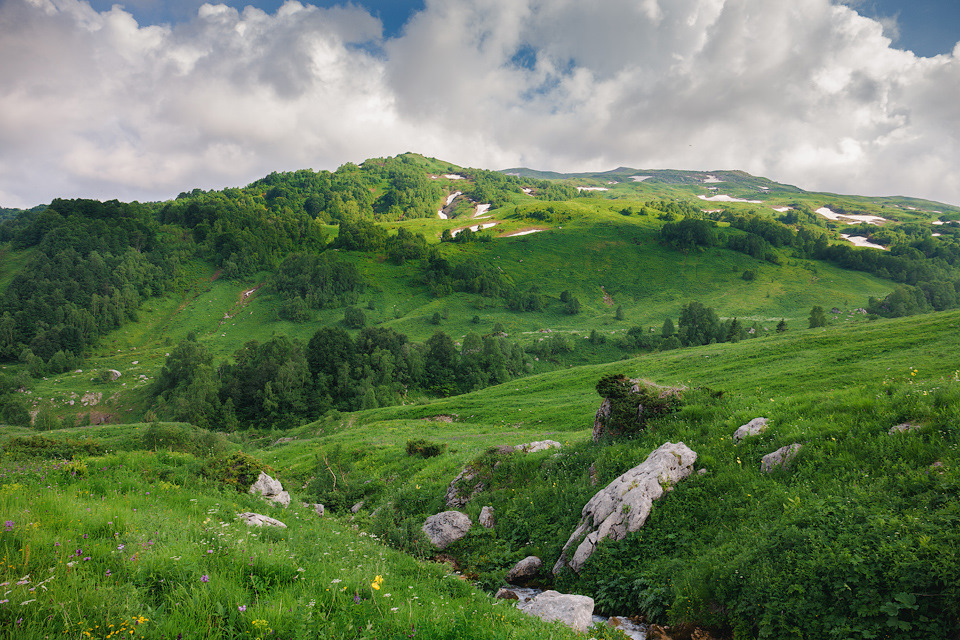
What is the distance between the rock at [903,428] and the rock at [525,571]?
34.7 feet

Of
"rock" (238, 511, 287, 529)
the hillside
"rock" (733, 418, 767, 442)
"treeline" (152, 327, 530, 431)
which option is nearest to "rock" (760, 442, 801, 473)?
the hillside

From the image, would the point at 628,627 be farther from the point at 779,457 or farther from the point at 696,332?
the point at 696,332

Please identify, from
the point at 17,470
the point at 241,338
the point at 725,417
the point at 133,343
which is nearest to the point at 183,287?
the point at 133,343

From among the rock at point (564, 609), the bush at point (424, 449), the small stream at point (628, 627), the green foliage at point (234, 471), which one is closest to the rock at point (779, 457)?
the small stream at point (628, 627)

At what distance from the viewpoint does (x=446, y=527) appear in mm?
16641

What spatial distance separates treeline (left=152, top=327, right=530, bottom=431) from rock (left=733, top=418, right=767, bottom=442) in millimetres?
70900

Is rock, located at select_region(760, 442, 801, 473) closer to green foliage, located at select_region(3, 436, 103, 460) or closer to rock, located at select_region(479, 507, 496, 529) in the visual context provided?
rock, located at select_region(479, 507, 496, 529)

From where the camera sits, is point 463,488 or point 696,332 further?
point 696,332

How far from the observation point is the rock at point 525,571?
13031 millimetres

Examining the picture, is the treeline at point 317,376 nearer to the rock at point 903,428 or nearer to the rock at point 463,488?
the rock at point 463,488

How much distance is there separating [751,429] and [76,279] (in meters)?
207

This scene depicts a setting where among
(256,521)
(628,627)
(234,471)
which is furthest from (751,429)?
(234,471)

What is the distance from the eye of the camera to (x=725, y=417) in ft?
53.1

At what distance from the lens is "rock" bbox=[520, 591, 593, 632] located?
8.89 metres
